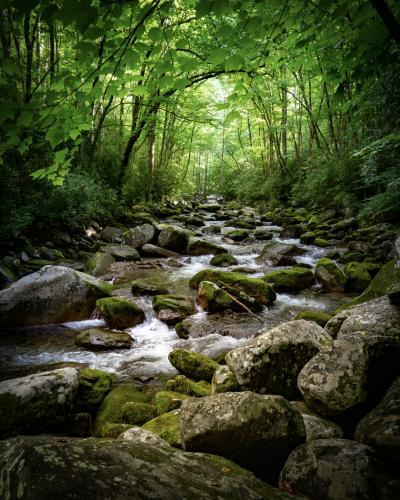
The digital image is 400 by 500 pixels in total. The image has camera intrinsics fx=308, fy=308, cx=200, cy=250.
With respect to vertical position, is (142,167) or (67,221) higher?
(142,167)

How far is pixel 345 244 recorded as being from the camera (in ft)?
37.9

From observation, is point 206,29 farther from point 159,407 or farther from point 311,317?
point 159,407

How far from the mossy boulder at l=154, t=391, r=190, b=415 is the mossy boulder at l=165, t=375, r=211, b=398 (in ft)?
0.40

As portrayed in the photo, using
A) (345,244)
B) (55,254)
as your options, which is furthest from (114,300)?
(345,244)

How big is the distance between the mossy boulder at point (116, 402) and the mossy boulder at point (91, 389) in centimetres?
10

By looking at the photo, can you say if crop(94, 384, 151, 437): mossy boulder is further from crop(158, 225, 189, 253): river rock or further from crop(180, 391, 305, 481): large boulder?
crop(158, 225, 189, 253): river rock

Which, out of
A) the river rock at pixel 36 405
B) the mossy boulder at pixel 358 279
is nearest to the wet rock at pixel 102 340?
the river rock at pixel 36 405

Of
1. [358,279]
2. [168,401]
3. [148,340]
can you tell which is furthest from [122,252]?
[168,401]

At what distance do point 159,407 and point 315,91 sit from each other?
2018 centimetres

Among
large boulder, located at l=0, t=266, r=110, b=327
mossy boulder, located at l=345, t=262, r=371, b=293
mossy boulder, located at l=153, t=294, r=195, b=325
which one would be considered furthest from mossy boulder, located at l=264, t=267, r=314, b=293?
large boulder, located at l=0, t=266, r=110, b=327

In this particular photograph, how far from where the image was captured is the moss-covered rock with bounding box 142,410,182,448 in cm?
257

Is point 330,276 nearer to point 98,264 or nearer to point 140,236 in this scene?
point 98,264

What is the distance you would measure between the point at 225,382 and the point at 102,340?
258cm

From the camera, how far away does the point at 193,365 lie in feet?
13.2
